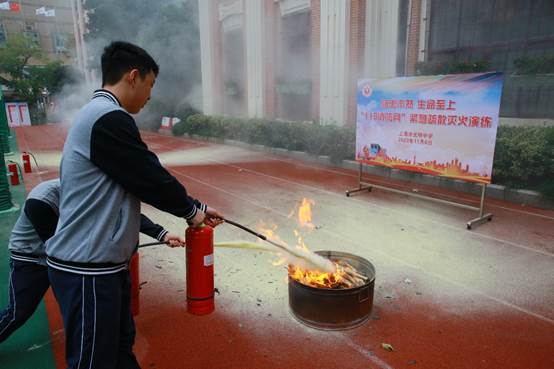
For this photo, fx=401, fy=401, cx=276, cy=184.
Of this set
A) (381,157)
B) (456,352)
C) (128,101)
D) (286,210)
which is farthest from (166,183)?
(381,157)

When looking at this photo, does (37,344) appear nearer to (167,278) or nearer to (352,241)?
(167,278)

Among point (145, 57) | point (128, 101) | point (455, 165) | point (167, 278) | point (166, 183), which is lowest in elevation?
point (167, 278)

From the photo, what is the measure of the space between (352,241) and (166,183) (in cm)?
433

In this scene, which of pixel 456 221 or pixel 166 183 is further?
pixel 456 221

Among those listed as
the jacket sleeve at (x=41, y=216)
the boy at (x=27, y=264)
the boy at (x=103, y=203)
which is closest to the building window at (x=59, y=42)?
the boy at (x=27, y=264)

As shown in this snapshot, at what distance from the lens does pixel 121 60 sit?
2.11 m

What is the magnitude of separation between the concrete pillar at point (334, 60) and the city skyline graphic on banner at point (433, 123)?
5947 mm

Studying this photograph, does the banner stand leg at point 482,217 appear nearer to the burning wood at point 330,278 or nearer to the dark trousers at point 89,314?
the burning wood at point 330,278

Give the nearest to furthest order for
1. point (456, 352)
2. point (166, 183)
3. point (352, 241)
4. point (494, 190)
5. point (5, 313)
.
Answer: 1. point (166, 183)
2. point (5, 313)
3. point (456, 352)
4. point (352, 241)
5. point (494, 190)

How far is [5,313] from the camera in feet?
9.80

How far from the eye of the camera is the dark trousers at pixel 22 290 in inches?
114

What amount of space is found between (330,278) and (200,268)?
4.49ft

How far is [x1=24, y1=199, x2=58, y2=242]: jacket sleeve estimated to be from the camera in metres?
2.65

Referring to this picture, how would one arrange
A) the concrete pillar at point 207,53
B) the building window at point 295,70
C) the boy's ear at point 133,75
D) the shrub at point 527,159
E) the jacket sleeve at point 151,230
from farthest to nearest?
the concrete pillar at point 207,53 < the building window at point 295,70 < the shrub at point 527,159 < the jacket sleeve at point 151,230 < the boy's ear at point 133,75
